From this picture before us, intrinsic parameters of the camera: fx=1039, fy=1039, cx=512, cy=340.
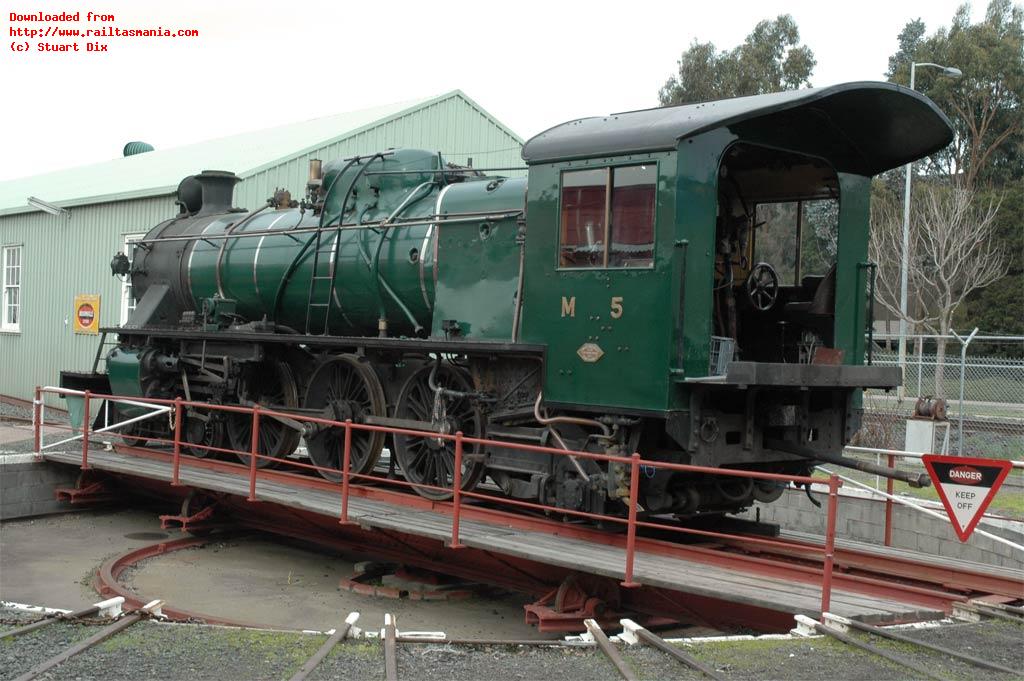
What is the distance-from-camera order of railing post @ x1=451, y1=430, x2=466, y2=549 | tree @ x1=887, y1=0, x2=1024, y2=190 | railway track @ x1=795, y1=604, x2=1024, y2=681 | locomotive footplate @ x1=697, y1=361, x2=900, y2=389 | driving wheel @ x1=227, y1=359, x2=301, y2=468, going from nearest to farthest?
railway track @ x1=795, y1=604, x2=1024, y2=681 → locomotive footplate @ x1=697, y1=361, x2=900, y2=389 → railing post @ x1=451, y1=430, x2=466, y2=549 → driving wheel @ x1=227, y1=359, x2=301, y2=468 → tree @ x1=887, y1=0, x2=1024, y2=190

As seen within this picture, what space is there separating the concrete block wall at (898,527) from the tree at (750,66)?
29281mm

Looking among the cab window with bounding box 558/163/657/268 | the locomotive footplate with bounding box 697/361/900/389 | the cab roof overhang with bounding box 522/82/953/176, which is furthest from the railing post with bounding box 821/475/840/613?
the cab roof overhang with bounding box 522/82/953/176

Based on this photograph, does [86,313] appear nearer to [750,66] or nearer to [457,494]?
[457,494]

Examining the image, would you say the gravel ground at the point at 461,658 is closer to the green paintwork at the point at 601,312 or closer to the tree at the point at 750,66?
the green paintwork at the point at 601,312

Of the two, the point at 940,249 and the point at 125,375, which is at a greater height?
the point at 940,249

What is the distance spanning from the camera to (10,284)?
25.2 meters

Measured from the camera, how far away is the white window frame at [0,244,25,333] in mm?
24589

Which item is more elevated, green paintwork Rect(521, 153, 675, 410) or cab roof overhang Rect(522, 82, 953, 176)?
cab roof overhang Rect(522, 82, 953, 176)

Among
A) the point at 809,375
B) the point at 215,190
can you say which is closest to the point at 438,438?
the point at 809,375

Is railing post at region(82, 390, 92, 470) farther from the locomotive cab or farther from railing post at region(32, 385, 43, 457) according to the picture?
the locomotive cab

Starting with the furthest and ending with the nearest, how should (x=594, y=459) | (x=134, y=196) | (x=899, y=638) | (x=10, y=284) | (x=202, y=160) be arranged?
1. (x=10, y=284)
2. (x=202, y=160)
3. (x=134, y=196)
4. (x=594, y=459)
5. (x=899, y=638)

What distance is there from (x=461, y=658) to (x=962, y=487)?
367 centimetres

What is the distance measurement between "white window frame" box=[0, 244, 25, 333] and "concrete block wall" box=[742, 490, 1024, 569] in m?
18.9

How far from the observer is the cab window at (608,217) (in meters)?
8.22
